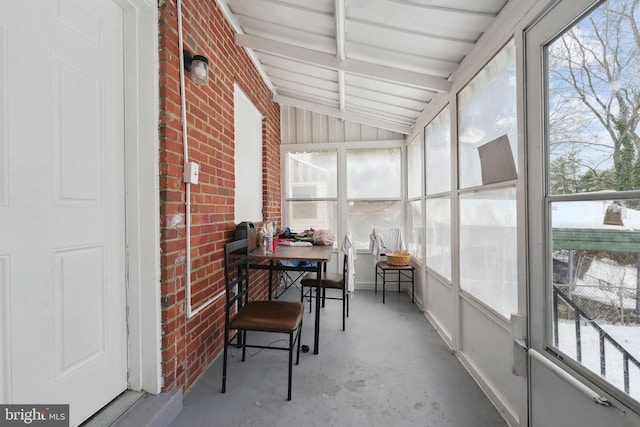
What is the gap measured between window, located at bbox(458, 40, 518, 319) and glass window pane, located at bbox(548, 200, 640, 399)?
286 millimetres

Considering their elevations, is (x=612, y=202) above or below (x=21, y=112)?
below

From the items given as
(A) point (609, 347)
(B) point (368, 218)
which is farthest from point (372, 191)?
(A) point (609, 347)

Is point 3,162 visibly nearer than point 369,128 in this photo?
Yes

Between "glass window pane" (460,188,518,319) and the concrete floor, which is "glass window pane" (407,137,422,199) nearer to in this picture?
"glass window pane" (460,188,518,319)

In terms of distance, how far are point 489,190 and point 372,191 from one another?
2.36m

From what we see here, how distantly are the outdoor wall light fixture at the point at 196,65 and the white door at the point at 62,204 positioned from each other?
35cm

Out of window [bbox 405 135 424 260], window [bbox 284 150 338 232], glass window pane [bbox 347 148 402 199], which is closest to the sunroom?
window [bbox 405 135 424 260]

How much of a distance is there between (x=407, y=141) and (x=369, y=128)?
0.65 meters

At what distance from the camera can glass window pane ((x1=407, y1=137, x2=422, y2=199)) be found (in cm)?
334

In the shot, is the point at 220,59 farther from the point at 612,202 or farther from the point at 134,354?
the point at 612,202

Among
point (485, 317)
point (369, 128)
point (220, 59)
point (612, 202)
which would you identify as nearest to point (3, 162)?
point (220, 59)

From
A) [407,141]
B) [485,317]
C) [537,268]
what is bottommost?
[485,317]

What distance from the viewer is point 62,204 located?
1.12 m

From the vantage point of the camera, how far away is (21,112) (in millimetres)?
995
